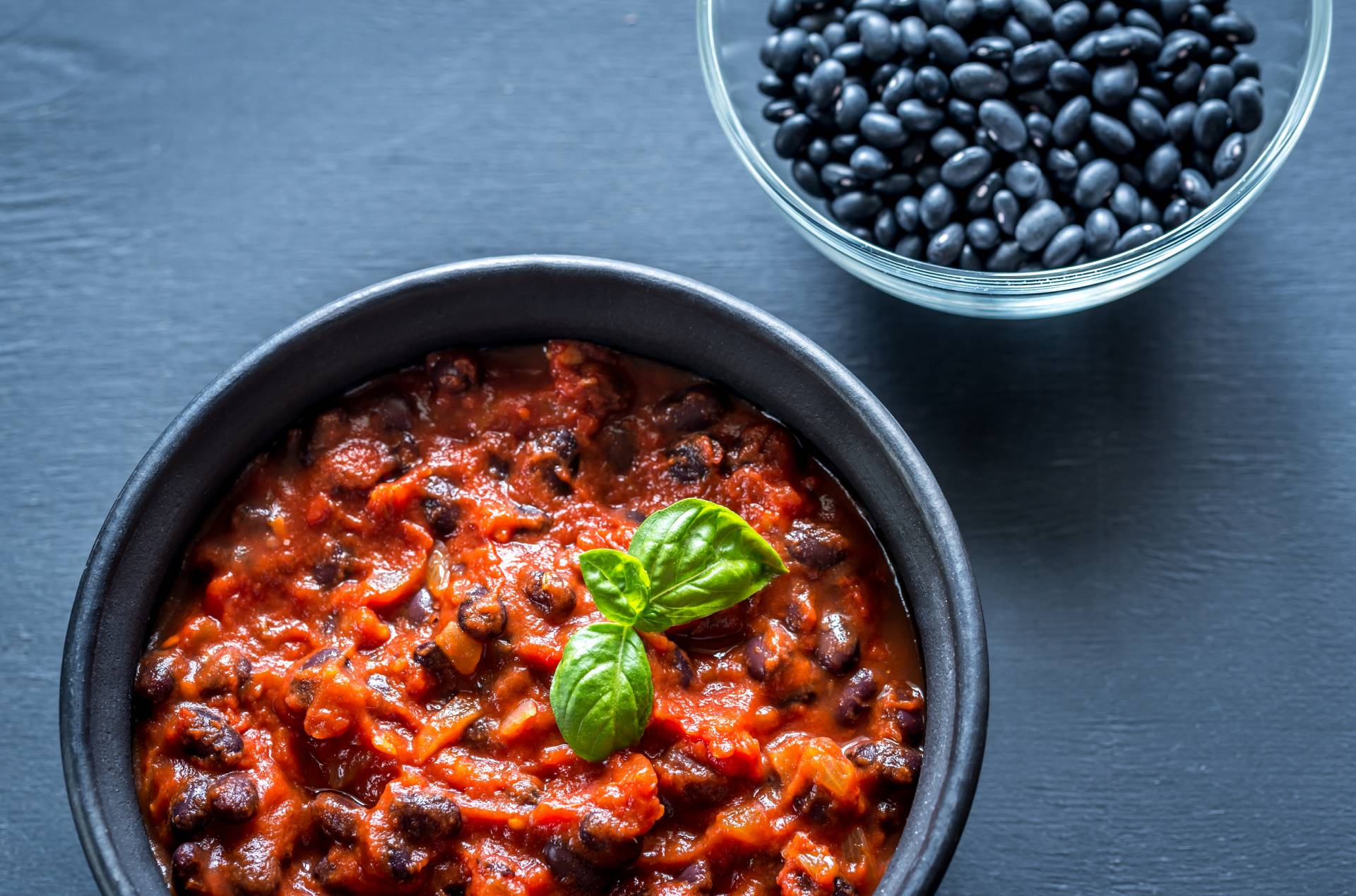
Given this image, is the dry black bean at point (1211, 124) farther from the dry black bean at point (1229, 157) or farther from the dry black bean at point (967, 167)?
the dry black bean at point (967, 167)

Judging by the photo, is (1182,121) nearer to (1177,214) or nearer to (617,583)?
(1177,214)

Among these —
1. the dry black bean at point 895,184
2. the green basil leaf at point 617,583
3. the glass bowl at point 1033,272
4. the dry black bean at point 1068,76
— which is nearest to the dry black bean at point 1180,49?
the dry black bean at point 1068,76

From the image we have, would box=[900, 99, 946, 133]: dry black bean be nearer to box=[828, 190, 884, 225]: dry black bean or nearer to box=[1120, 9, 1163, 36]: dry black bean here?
box=[828, 190, 884, 225]: dry black bean

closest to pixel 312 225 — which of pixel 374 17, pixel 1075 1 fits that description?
pixel 374 17

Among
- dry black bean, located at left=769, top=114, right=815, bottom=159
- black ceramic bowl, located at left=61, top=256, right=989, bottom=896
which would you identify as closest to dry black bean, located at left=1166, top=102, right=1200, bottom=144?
dry black bean, located at left=769, top=114, right=815, bottom=159

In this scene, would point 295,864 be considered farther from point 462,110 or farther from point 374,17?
point 374,17

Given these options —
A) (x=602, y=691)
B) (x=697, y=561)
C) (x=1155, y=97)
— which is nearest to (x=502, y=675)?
(x=602, y=691)
